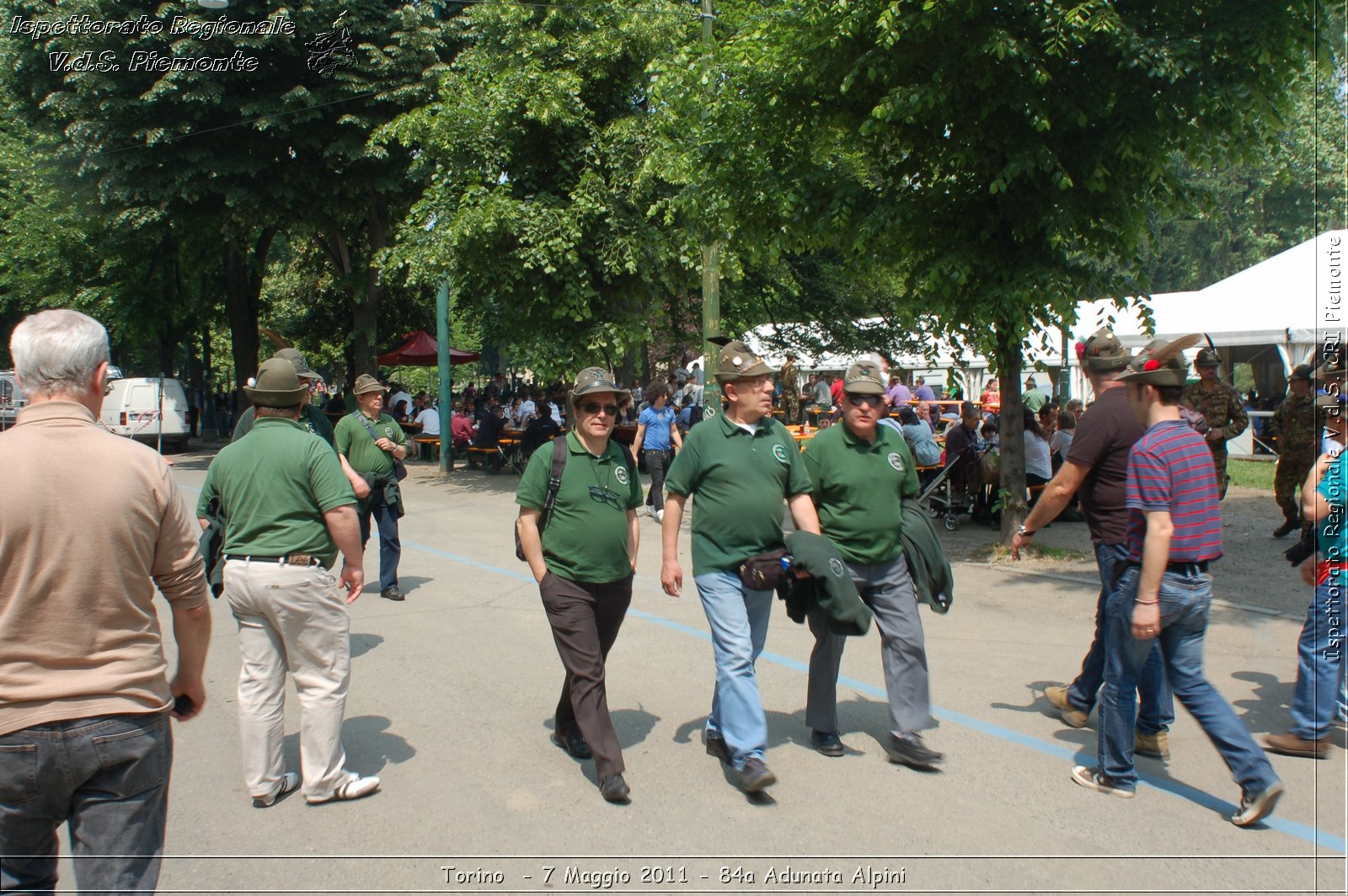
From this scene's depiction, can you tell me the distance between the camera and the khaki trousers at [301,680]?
4371 mm

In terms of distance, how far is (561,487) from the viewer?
4.64 meters

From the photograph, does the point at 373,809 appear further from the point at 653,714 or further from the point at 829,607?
the point at 829,607

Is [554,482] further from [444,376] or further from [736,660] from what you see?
[444,376]

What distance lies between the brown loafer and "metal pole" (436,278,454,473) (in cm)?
1559

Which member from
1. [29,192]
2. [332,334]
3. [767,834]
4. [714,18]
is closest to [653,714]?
[767,834]

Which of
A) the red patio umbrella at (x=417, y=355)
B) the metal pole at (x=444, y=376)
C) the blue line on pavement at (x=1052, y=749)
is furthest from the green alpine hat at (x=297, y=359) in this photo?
the red patio umbrella at (x=417, y=355)

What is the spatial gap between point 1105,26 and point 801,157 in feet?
11.1

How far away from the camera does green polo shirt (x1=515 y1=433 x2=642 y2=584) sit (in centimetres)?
459

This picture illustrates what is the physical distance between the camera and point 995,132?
9.09 m

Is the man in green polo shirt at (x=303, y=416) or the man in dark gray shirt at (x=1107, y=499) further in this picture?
the man in green polo shirt at (x=303, y=416)

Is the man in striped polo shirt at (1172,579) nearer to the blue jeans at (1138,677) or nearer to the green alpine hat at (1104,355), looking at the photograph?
the blue jeans at (1138,677)

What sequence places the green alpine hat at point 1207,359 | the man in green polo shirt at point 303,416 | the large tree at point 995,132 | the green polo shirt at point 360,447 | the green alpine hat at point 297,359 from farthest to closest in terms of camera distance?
the green alpine hat at point 1207,359 < the large tree at point 995,132 < the green polo shirt at point 360,447 < the man in green polo shirt at point 303,416 < the green alpine hat at point 297,359

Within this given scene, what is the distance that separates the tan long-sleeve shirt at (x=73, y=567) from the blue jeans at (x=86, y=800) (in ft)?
0.16

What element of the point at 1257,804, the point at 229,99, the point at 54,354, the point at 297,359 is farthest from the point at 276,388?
the point at 229,99
